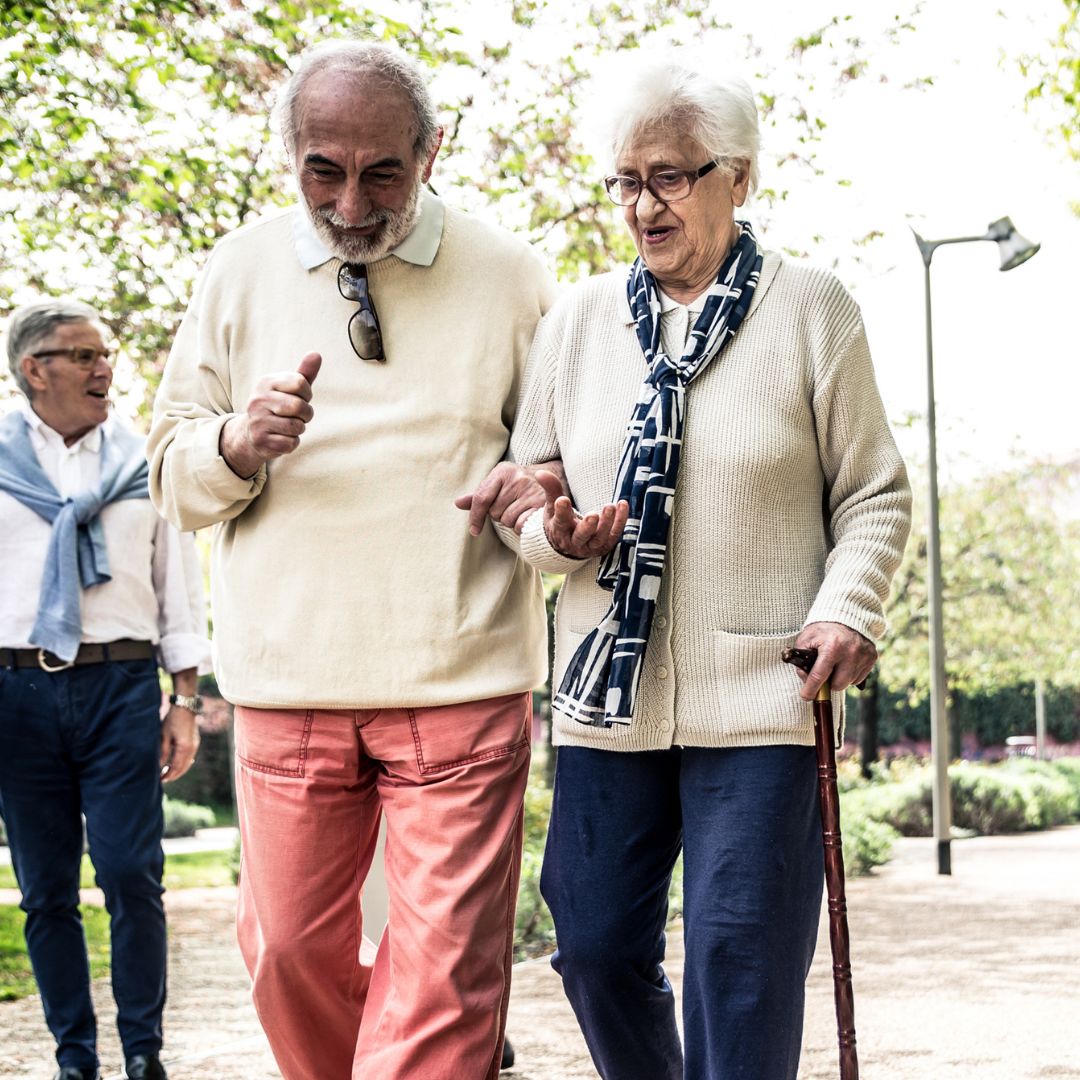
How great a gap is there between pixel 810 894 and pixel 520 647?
0.68 metres

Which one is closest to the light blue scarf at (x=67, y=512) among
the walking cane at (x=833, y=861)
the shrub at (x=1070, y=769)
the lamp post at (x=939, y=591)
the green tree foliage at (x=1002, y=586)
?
the walking cane at (x=833, y=861)

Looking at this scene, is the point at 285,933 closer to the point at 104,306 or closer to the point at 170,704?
the point at 170,704

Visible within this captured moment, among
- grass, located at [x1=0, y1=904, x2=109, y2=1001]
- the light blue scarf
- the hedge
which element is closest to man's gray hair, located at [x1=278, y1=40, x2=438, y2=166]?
the light blue scarf

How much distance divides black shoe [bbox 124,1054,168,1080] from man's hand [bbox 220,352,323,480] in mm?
2275

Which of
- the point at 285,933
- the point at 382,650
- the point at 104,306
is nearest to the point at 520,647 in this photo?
the point at 382,650

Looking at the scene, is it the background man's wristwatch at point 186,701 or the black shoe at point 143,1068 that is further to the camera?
the background man's wristwatch at point 186,701

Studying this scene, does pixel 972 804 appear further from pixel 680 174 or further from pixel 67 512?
pixel 680 174

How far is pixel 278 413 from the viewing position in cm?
268

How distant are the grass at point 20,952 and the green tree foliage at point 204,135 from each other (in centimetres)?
315

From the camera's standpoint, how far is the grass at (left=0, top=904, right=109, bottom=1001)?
7445 mm

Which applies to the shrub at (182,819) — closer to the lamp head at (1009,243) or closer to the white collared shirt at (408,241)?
the lamp head at (1009,243)

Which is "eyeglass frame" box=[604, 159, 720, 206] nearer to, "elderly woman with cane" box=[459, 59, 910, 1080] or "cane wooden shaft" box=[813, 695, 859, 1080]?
"elderly woman with cane" box=[459, 59, 910, 1080]

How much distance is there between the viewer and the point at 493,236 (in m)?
3.11

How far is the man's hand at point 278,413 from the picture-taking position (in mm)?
2682
